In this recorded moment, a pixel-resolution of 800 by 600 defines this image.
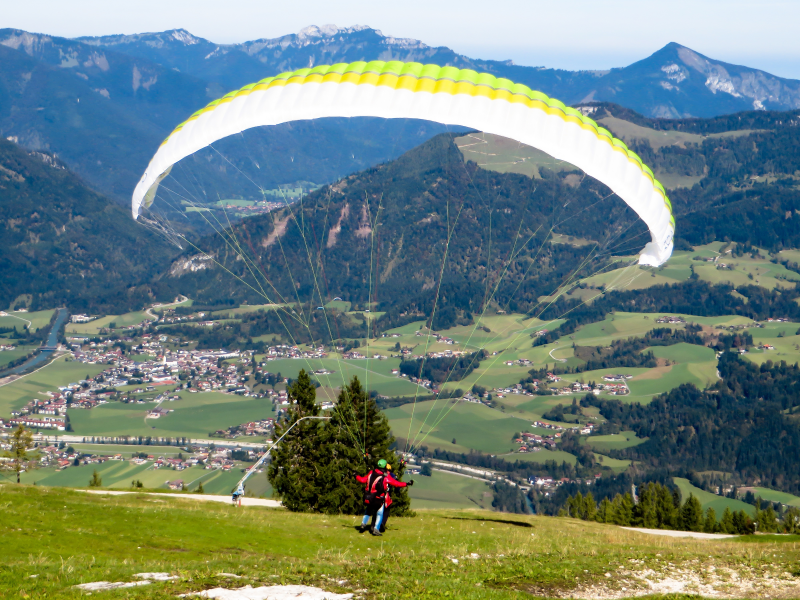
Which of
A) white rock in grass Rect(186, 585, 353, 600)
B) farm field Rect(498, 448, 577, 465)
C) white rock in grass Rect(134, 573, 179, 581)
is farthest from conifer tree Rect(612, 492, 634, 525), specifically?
farm field Rect(498, 448, 577, 465)

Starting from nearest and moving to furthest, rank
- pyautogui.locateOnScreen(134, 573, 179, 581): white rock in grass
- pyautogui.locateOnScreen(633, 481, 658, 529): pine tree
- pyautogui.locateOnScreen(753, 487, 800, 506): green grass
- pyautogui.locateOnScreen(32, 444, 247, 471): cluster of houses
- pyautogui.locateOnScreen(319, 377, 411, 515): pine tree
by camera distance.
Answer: pyautogui.locateOnScreen(134, 573, 179, 581): white rock in grass < pyautogui.locateOnScreen(319, 377, 411, 515): pine tree < pyautogui.locateOnScreen(633, 481, 658, 529): pine tree < pyautogui.locateOnScreen(32, 444, 247, 471): cluster of houses < pyautogui.locateOnScreen(753, 487, 800, 506): green grass

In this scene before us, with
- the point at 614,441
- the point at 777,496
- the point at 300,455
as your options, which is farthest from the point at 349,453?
the point at 614,441

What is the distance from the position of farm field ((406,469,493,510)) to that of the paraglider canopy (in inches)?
4261

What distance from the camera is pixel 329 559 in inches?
771

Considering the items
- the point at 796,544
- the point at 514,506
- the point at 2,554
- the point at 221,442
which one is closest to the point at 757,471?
the point at 514,506

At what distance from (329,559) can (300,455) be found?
75.2 ft

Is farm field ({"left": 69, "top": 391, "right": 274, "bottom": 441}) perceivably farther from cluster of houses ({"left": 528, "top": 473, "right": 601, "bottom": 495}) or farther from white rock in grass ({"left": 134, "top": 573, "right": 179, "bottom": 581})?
white rock in grass ({"left": 134, "top": 573, "right": 179, "bottom": 581})

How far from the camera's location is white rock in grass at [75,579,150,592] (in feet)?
45.4

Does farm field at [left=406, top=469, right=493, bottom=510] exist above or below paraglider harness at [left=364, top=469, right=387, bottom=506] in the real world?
below

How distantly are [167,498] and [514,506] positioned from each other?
4030 inches

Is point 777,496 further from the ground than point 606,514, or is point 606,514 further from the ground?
point 606,514

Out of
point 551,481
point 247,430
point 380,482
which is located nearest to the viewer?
point 380,482

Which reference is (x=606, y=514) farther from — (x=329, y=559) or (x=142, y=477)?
(x=142, y=477)

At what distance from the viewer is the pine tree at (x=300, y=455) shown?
39.7 meters
